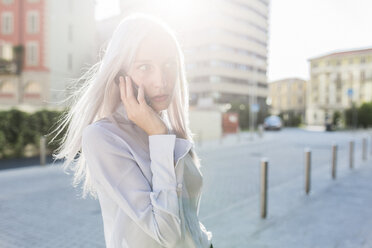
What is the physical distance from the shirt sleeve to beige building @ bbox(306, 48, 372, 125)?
69905 millimetres

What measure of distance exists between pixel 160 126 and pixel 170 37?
0.43 metres

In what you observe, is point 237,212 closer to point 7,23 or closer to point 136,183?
point 136,183

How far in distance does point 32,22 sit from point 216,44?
40185mm

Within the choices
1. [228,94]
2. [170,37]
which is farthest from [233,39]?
[170,37]

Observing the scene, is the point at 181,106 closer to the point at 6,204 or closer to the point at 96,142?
the point at 96,142

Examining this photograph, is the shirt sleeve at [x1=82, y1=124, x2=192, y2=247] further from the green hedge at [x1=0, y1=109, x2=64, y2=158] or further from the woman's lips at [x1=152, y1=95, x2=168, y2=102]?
the green hedge at [x1=0, y1=109, x2=64, y2=158]

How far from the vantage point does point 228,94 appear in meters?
64.2

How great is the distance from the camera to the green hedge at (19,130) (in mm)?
11625

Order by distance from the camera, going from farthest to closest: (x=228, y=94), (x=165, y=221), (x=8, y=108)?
(x=228, y=94), (x=8, y=108), (x=165, y=221)

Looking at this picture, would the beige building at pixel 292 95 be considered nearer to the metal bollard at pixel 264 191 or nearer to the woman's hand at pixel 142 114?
the metal bollard at pixel 264 191

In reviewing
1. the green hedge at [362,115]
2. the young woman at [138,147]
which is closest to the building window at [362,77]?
the green hedge at [362,115]

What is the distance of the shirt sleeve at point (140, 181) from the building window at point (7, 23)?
32411 millimetres

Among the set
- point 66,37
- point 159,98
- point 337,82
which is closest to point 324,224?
point 159,98

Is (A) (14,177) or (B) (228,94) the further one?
(B) (228,94)
